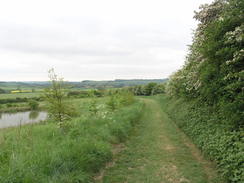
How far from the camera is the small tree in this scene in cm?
596

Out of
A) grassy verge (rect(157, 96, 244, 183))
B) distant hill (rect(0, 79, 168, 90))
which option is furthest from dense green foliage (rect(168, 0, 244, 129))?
distant hill (rect(0, 79, 168, 90))

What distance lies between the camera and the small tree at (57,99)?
5961mm

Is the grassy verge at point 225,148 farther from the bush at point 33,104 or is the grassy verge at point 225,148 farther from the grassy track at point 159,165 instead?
the bush at point 33,104

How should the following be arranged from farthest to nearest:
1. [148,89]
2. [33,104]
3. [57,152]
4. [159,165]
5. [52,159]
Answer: [148,89] → [33,104] → [159,165] → [57,152] → [52,159]

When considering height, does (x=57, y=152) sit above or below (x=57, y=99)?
below

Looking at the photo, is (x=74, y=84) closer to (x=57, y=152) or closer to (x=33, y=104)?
(x=57, y=152)

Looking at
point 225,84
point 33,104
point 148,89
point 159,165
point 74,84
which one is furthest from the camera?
point 148,89

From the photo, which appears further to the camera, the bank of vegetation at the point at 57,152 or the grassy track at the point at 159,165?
the grassy track at the point at 159,165

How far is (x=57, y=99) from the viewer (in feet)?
19.8

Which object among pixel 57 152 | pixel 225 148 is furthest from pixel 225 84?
pixel 57 152

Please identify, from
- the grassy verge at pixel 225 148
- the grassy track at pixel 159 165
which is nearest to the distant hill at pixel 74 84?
the grassy track at pixel 159 165

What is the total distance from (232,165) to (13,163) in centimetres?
450

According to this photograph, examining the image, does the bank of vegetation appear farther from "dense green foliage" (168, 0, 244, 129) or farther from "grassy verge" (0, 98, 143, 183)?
"dense green foliage" (168, 0, 244, 129)

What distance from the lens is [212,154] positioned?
14.3ft
